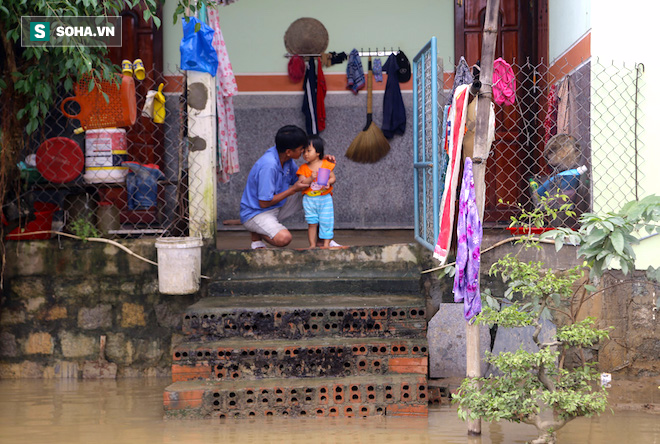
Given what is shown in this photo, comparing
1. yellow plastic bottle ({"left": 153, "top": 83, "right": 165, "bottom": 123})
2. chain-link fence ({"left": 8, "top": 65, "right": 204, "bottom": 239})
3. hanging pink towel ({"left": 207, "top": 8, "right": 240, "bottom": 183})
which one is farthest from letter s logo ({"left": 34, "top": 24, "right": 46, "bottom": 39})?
hanging pink towel ({"left": 207, "top": 8, "right": 240, "bottom": 183})

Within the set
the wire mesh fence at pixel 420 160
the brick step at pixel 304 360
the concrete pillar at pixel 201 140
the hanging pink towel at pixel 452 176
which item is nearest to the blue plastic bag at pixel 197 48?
the concrete pillar at pixel 201 140

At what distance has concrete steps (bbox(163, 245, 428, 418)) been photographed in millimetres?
4672

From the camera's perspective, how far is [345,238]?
738 centimetres

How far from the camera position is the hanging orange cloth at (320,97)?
26.5 feet

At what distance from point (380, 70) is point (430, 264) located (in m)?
3.06

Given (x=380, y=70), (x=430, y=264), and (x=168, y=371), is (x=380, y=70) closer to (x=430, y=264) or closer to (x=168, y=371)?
(x=430, y=264)

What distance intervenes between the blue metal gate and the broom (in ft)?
6.06

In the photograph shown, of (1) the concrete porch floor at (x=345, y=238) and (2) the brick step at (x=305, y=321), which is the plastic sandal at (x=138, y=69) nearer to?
(1) the concrete porch floor at (x=345, y=238)

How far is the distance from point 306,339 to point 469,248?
1.48 metres

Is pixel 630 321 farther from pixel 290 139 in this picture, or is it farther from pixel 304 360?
pixel 290 139

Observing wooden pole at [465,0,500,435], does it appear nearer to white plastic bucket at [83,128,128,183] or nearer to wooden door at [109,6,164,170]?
white plastic bucket at [83,128,128,183]

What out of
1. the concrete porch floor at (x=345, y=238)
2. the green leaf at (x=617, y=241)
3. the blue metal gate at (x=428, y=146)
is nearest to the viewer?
the green leaf at (x=617, y=241)

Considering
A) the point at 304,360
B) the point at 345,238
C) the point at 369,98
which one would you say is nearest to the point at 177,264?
the point at 304,360

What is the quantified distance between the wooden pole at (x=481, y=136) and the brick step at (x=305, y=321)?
3.04ft
